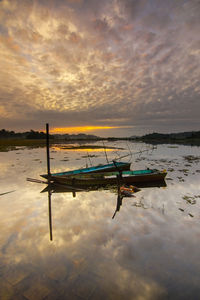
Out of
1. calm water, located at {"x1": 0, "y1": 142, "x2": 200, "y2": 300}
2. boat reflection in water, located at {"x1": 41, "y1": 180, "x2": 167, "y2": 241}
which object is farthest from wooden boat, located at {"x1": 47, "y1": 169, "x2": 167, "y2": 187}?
calm water, located at {"x1": 0, "y1": 142, "x2": 200, "y2": 300}

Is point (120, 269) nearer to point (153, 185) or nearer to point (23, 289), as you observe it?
point (23, 289)

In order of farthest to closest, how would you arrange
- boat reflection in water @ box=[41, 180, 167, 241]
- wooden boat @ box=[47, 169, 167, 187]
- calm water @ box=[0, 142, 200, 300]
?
wooden boat @ box=[47, 169, 167, 187]
boat reflection in water @ box=[41, 180, 167, 241]
calm water @ box=[0, 142, 200, 300]

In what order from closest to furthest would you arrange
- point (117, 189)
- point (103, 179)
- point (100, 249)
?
point (100, 249) → point (117, 189) → point (103, 179)

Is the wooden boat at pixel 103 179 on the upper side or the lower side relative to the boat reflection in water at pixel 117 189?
upper

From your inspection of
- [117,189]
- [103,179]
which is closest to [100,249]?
[117,189]

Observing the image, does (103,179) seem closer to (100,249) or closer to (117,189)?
(117,189)

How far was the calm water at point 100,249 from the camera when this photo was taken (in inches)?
207

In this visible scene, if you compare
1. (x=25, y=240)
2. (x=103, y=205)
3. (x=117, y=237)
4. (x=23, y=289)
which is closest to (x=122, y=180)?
(x=103, y=205)

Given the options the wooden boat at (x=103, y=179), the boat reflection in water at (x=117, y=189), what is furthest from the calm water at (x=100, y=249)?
the wooden boat at (x=103, y=179)

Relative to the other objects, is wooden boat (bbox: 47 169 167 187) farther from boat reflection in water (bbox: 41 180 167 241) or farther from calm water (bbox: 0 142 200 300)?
calm water (bbox: 0 142 200 300)

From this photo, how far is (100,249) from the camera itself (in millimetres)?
7316

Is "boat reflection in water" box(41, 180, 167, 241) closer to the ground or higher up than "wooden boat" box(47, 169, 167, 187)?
closer to the ground

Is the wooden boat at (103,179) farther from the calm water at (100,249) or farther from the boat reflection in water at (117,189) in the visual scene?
the calm water at (100,249)

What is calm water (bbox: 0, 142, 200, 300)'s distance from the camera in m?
5.27
